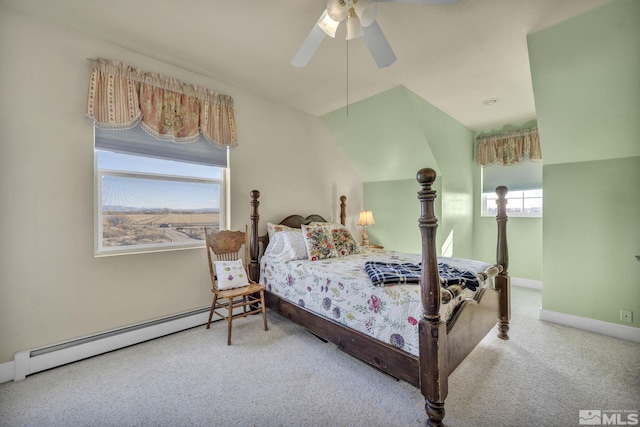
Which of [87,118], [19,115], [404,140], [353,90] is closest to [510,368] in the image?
[404,140]

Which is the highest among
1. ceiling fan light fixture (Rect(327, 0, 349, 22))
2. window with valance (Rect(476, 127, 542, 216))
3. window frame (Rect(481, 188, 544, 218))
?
ceiling fan light fixture (Rect(327, 0, 349, 22))

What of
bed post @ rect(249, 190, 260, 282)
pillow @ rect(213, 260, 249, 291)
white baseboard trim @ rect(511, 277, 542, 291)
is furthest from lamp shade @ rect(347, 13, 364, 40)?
white baseboard trim @ rect(511, 277, 542, 291)

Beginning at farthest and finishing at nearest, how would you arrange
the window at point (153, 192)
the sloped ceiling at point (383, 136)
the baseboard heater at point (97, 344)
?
1. the sloped ceiling at point (383, 136)
2. the window at point (153, 192)
3. the baseboard heater at point (97, 344)

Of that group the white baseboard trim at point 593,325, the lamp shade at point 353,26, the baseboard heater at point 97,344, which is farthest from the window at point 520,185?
the baseboard heater at point 97,344

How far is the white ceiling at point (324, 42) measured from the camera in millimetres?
1854

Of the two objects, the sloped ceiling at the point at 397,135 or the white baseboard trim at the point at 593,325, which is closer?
the white baseboard trim at the point at 593,325

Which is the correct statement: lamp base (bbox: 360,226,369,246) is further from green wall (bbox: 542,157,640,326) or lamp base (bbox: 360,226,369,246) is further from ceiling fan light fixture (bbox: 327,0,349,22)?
ceiling fan light fixture (bbox: 327,0,349,22)

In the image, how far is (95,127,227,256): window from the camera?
2332mm

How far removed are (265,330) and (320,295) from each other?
33.4 inches

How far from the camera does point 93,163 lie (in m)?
2.23

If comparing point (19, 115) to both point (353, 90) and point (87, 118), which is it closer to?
point (87, 118)

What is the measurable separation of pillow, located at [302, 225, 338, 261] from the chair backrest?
2.35ft

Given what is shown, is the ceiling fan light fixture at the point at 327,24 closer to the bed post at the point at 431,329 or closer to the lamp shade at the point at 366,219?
the bed post at the point at 431,329

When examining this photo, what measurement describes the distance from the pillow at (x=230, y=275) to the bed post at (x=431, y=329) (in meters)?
1.83
